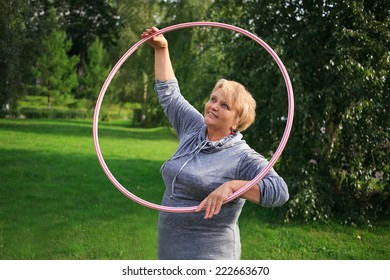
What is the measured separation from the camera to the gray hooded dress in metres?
2.31

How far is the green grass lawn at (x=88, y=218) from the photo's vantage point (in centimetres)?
489

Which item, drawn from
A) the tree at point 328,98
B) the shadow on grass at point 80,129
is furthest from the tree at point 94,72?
the tree at point 328,98

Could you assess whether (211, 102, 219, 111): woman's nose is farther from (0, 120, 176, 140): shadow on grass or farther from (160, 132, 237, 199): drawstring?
(0, 120, 176, 140): shadow on grass

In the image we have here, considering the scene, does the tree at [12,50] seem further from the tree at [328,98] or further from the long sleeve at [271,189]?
the long sleeve at [271,189]

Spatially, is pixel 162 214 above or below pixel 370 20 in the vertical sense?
below

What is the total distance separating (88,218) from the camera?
5855 millimetres

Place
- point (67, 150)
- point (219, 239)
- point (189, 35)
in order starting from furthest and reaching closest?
1. point (189, 35)
2. point (67, 150)
3. point (219, 239)

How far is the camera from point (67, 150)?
31.8 ft

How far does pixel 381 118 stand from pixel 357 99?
394 millimetres

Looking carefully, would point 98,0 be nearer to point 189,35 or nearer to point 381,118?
point 189,35

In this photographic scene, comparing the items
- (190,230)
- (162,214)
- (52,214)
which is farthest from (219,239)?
(52,214)

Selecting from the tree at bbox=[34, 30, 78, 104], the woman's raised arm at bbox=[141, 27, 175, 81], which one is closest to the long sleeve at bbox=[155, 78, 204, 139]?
the woman's raised arm at bbox=[141, 27, 175, 81]

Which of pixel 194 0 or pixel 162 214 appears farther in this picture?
pixel 194 0

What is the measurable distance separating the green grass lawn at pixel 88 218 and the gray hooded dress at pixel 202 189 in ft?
8.11
